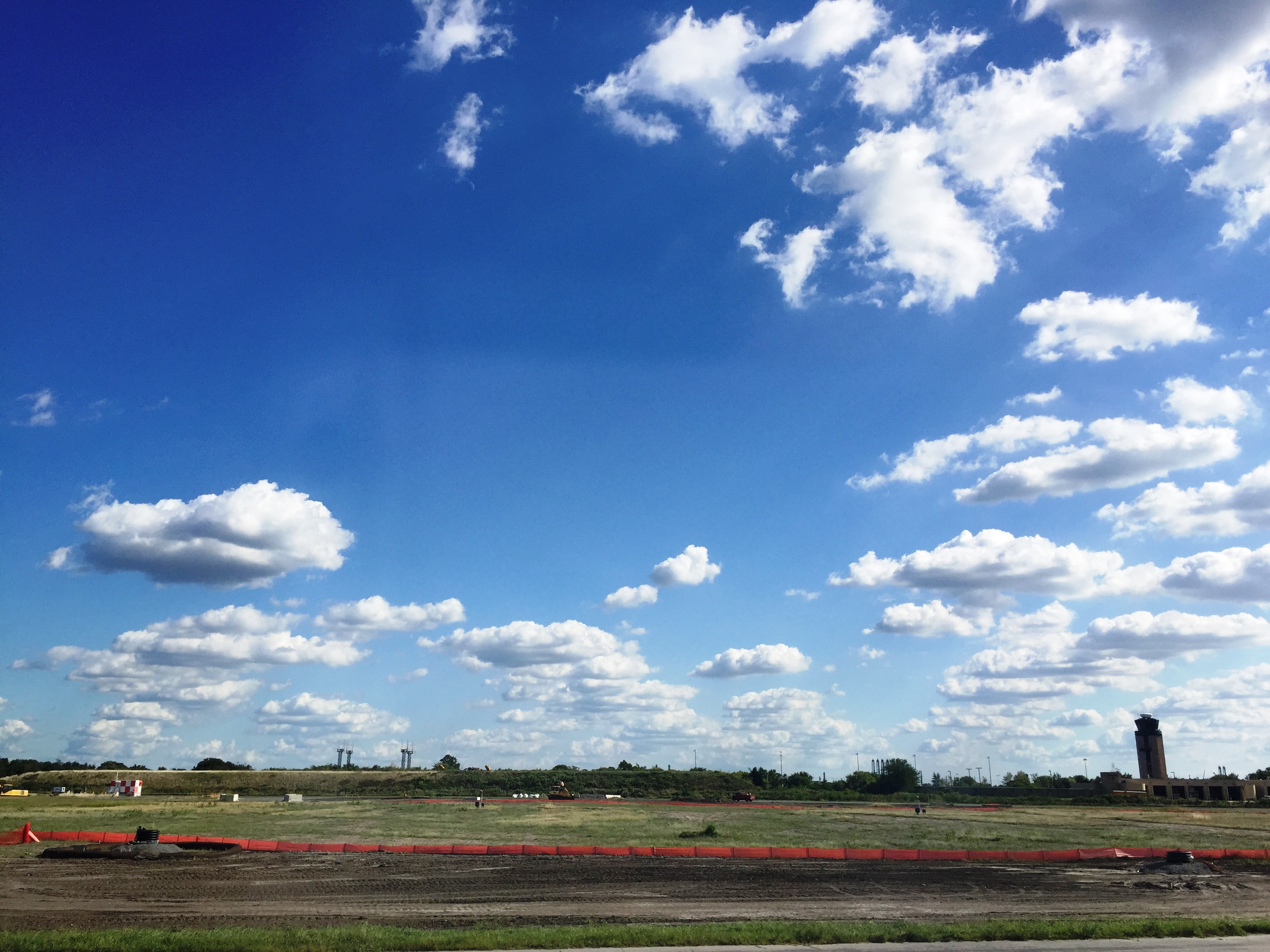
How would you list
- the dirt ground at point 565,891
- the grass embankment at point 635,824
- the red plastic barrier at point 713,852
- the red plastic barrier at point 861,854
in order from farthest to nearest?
the grass embankment at point 635,824, the red plastic barrier at point 861,854, the red plastic barrier at point 713,852, the dirt ground at point 565,891

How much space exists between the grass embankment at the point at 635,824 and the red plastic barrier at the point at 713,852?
543cm

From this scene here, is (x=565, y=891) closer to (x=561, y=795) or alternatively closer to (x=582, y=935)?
(x=582, y=935)

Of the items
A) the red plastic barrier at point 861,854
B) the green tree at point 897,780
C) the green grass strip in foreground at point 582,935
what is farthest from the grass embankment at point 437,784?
the green grass strip in foreground at point 582,935

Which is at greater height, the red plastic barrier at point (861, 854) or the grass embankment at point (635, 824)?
the red plastic barrier at point (861, 854)

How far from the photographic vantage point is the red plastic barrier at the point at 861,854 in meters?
38.0

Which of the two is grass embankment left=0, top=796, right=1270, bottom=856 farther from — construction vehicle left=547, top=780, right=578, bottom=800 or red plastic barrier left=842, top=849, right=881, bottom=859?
construction vehicle left=547, top=780, right=578, bottom=800

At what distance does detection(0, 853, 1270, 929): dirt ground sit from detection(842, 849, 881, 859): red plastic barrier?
1826mm

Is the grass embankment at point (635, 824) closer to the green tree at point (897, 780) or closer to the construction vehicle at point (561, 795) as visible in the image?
the construction vehicle at point (561, 795)

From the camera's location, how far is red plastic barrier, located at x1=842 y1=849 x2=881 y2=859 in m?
38.0

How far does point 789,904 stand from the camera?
25.2 metres

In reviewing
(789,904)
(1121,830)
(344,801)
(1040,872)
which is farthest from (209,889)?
(344,801)

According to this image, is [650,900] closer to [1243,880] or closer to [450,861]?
[450,861]

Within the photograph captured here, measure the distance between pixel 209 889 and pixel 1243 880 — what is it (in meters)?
37.2

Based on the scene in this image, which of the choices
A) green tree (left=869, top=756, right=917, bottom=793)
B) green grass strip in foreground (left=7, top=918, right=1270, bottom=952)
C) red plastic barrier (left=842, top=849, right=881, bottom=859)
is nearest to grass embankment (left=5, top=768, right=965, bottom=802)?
green tree (left=869, top=756, right=917, bottom=793)
